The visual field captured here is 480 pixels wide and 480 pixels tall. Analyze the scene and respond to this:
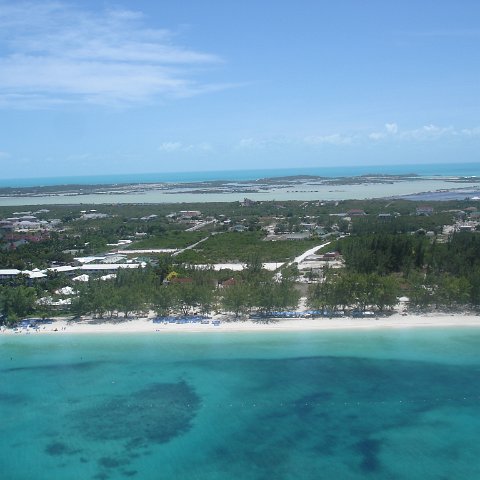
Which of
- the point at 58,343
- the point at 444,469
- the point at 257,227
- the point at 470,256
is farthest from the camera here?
the point at 257,227

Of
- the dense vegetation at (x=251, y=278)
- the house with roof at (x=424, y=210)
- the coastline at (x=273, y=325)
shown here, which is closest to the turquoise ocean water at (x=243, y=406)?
the coastline at (x=273, y=325)

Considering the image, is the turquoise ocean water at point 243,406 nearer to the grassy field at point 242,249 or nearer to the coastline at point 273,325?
the coastline at point 273,325

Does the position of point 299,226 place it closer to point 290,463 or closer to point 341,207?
point 341,207

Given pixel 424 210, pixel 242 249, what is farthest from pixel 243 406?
pixel 424 210

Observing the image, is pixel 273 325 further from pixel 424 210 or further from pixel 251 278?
pixel 424 210

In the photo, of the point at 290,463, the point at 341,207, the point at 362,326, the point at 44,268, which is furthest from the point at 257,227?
the point at 290,463

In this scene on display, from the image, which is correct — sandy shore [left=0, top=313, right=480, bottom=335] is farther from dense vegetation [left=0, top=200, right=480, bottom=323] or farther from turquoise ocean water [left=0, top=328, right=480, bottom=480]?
dense vegetation [left=0, top=200, right=480, bottom=323]
